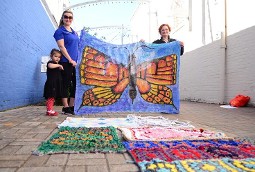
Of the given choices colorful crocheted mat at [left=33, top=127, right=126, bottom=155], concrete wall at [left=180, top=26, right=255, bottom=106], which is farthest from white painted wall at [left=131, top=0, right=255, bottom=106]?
colorful crocheted mat at [left=33, top=127, right=126, bottom=155]

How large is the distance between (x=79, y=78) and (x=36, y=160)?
2.92m

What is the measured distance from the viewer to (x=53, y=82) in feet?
14.1

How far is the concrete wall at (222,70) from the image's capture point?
6.80 metres

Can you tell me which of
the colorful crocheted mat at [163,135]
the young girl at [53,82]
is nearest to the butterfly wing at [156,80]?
the young girl at [53,82]

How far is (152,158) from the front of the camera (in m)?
1.72

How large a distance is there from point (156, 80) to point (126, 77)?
58cm

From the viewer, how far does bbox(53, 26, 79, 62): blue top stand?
14.5 ft

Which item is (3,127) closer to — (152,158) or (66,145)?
(66,145)

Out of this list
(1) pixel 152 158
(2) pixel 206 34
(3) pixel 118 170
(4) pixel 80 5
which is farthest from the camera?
(4) pixel 80 5

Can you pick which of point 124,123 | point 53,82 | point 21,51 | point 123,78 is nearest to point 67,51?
point 53,82

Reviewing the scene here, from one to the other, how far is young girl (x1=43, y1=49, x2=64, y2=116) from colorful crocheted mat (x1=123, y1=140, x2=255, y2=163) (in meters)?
2.49

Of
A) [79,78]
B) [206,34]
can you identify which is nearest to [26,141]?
[79,78]

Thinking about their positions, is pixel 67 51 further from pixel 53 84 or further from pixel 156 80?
pixel 156 80

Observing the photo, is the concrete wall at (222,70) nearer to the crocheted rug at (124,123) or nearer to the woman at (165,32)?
the woman at (165,32)
